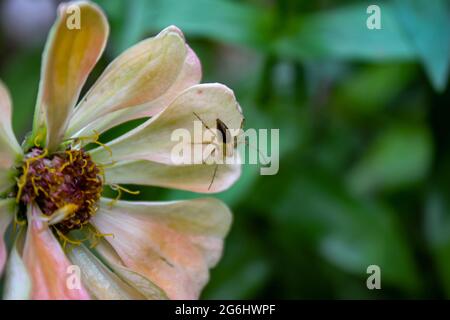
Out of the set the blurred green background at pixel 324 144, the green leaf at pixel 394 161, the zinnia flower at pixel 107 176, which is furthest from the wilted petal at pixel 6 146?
the green leaf at pixel 394 161

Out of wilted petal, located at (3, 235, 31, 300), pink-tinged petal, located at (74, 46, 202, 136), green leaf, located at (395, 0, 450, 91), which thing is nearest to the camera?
wilted petal, located at (3, 235, 31, 300)

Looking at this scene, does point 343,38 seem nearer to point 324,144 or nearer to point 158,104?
point 324,144

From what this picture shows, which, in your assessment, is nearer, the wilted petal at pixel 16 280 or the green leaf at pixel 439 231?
the wilted petal at pixel 16 280

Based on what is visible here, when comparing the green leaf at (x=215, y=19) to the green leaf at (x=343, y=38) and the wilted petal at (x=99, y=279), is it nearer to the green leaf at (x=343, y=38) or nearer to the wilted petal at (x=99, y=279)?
the green leaf at (x=343, y=38)

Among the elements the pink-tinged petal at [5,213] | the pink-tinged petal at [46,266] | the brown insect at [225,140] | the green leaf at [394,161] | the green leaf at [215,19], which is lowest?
the green leaf at [394,161]

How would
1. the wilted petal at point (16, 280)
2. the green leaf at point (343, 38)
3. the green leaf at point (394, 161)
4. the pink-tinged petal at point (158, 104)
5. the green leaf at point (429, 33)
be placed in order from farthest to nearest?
Answer: the green leaf at point (394, 161)
the green leaf at point (343, 38)
the green leaf at point (429, 33)
the pink-tinged petal at point (158, 104)
the wilted petal at point (16, 280)

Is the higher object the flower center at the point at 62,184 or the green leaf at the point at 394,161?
the flower center at the point at 62,184

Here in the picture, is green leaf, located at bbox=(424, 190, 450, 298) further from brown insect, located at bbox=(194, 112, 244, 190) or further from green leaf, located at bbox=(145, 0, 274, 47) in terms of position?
brown insect, located at bbox=(194, 112, 244, 190)

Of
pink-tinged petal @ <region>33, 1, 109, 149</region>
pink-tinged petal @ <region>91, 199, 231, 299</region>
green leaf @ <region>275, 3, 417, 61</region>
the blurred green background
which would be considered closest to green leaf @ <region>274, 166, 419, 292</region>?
the blurred green background
